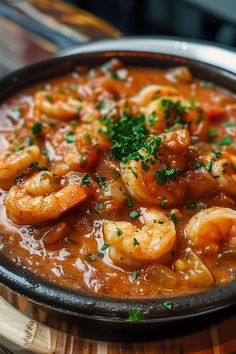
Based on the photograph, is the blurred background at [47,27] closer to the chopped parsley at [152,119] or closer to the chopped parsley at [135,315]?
the chopped parsley at [152,119]

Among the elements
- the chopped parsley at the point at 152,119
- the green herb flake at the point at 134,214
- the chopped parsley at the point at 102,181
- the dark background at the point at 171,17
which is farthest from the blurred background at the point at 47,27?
the green herb flake at the point at 134,214

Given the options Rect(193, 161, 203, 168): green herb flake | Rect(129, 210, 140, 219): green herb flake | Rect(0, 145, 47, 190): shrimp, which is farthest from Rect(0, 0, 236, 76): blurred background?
Rect(129, 210, 140, 219): green herb flake

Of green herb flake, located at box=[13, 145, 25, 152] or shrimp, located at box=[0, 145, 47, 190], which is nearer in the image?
shrimp, located at box=[0, 145, 47, 190]

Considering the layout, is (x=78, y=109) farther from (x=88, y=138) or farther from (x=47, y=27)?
(x=47, y=27)

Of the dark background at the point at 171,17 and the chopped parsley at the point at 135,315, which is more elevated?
the dark background at the point at 171,17

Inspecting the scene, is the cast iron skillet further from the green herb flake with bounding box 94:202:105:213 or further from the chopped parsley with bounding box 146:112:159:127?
the chopped parsley with bounding box 146:112:159:127

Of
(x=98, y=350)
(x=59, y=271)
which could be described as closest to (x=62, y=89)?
(x=59, y=271)

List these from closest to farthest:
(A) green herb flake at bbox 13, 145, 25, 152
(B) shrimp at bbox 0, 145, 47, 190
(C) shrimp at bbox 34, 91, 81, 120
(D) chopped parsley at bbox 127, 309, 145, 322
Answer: (D) chopped parsley at bbox 127, 309, 145, 322, (B) shrimp at bbox 0, 145, 47, 190, (A) green herb flake at bbox 13, 145, 25, 152, (C) shrimp at bbox 34, 91, 81, 120
